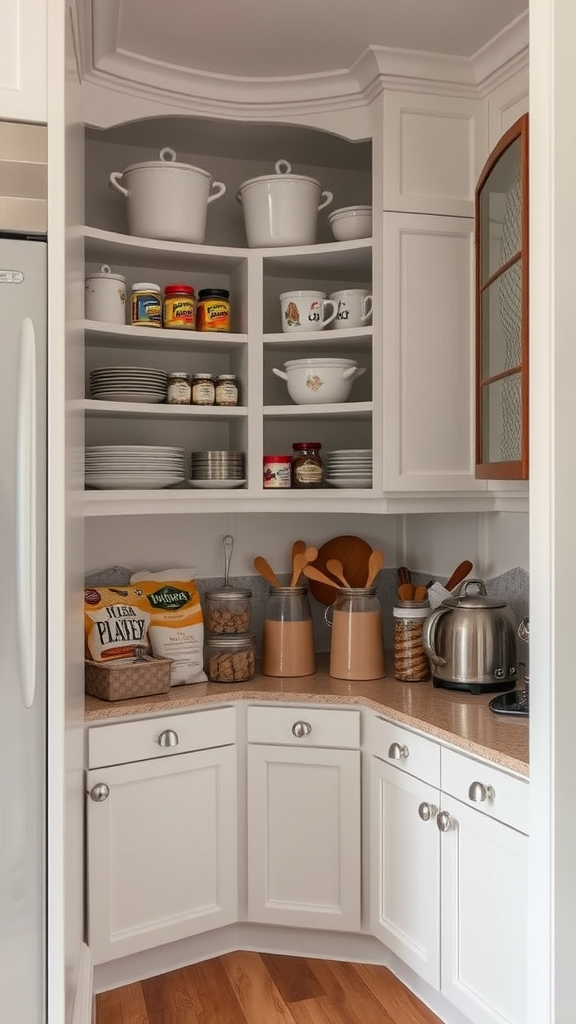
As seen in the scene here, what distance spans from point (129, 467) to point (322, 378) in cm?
63

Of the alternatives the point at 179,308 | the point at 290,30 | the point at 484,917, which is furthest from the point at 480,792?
the point at 290,30

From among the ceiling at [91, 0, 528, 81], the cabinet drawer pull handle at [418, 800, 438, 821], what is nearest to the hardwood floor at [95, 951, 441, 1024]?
the cabinet drawer pull handle at [418, 800, 438, 821]

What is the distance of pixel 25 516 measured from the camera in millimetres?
1603

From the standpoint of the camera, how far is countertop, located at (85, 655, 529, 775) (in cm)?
210

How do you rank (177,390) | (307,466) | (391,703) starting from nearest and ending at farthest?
(391,703) → (177,390) → (307,466)

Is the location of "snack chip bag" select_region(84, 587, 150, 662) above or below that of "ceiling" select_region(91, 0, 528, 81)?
below

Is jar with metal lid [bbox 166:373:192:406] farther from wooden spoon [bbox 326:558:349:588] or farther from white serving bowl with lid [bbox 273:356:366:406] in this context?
wooden spoon [bbox 326:558:349:588]

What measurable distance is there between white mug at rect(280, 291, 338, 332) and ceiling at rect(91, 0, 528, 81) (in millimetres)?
624

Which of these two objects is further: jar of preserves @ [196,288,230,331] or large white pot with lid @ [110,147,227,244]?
jar of preserves @ [196,288,230,331]

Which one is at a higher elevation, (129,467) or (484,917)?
(129,467)

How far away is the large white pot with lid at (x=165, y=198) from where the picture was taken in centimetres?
256

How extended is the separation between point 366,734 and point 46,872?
1.11 meters

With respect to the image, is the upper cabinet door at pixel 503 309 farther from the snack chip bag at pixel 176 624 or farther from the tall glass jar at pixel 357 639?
the snack chip bag at pixel 176 624

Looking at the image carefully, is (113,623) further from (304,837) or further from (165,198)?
(165,198)
